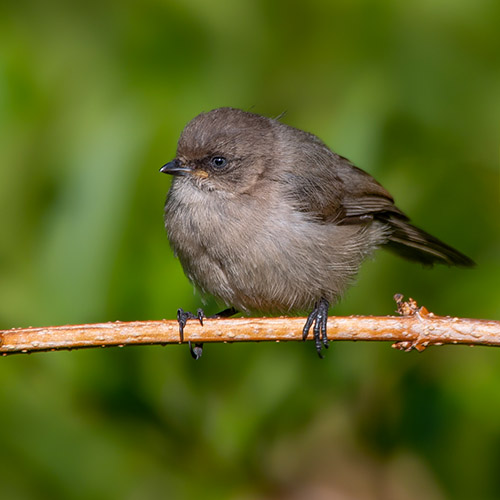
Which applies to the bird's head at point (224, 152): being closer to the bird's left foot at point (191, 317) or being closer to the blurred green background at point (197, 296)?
the blurred green background at point (197, 296)

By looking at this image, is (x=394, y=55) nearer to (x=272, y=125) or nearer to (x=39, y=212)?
(x=272, y=125)

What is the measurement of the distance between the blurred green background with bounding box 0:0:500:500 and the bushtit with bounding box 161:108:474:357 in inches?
16.8

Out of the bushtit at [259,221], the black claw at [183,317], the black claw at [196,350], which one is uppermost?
the bushtit at [259,221]

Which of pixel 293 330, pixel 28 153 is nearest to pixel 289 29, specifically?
pixel 28 153

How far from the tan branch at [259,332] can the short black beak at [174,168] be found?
1.06m

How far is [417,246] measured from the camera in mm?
5484

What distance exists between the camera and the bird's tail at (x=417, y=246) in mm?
4926

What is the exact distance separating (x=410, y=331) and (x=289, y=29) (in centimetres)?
224

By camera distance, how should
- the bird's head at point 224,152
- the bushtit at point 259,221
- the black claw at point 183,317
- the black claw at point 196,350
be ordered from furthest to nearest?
the bird's head at point 224,152 < the bushtit at point 259,221 < the black claw at point 196,350 < the black claw at point 183,317

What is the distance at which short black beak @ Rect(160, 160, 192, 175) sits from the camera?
438 centimetres

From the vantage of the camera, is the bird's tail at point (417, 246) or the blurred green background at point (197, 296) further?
the bird's tail at point (417, 246)

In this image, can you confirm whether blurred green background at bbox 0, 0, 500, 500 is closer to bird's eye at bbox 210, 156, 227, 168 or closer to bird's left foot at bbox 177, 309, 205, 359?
bird's left foot at bbox 177, 309, 205, 359

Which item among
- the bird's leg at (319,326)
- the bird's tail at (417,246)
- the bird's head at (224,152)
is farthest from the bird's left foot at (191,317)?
the bird's tail at (417,246)

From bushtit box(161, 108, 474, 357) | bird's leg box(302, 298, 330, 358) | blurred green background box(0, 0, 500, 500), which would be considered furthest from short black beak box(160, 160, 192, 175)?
bird's leg box(302, 298, 330, 358)
